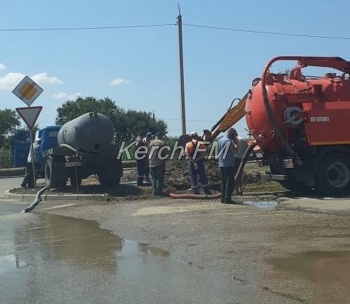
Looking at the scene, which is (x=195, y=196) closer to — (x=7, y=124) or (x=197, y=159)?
(x=197, y=159)

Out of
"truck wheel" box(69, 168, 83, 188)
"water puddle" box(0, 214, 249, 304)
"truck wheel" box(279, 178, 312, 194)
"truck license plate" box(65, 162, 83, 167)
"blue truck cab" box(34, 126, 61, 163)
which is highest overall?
"blue truck cab" box(34, 126, 61, 163)

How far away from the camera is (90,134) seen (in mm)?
16609

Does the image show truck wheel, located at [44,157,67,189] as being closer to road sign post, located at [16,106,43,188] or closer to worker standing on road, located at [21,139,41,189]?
road sign post, located at [16,106,43,188]

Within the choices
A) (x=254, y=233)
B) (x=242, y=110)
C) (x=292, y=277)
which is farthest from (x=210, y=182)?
(x=292, y=277)

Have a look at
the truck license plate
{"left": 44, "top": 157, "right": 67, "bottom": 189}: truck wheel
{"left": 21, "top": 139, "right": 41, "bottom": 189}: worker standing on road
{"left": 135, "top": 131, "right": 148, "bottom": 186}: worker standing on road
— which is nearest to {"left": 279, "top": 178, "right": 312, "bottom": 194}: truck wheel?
{"left": 135, "top": 131, "right": 148, "bottom": 186}: worker standing on road

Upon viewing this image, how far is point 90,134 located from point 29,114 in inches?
95.1

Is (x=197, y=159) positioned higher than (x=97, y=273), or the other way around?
(x=197, y=159)

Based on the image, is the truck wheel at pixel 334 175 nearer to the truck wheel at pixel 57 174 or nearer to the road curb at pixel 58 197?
the road curb at pixel 58 197

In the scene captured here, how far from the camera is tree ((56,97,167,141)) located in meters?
82.9

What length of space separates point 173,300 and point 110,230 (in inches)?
183

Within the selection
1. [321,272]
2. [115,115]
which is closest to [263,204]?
[321,272]

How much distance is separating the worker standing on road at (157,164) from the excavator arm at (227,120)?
2742 mm

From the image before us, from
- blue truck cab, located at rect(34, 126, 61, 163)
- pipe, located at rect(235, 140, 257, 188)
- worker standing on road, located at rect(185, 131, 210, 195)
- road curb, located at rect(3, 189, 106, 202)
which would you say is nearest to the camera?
pipe, located at rect(235, 140, 257, 188)

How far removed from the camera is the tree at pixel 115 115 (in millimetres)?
82938
